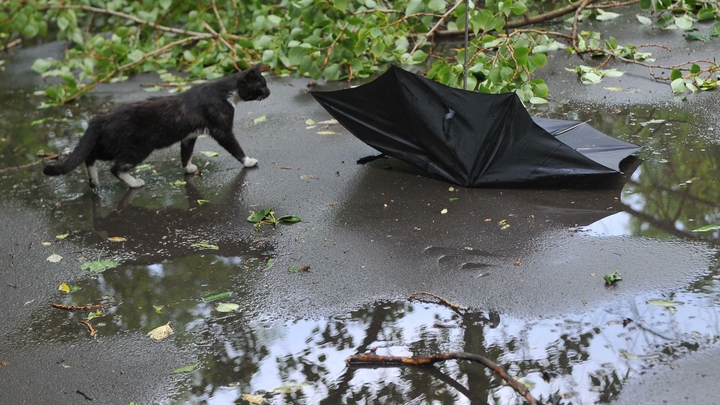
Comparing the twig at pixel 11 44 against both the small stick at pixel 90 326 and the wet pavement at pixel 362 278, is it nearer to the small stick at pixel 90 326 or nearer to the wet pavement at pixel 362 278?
the wet pavement at pixel 362 278

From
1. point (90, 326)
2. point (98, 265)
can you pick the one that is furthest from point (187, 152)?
point (90, 326)

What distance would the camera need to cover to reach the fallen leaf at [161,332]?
3863 millimetres

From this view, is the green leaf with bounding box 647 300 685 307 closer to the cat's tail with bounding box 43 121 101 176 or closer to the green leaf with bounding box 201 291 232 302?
the green leaf with bounding box 201 291 232 302

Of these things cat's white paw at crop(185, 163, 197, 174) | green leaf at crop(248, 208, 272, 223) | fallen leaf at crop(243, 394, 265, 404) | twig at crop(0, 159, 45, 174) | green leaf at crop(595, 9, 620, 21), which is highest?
fallen leaf at crop(243, 394, 265, 404)

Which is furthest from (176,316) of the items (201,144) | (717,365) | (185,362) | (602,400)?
(201,144)

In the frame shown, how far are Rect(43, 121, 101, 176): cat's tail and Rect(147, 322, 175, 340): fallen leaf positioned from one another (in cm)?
243

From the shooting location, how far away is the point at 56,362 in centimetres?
370

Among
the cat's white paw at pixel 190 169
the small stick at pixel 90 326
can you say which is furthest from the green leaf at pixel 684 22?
the small stick at pixel 90 326

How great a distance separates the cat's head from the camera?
6.29m

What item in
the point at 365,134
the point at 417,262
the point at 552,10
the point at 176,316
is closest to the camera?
the point at 176,316

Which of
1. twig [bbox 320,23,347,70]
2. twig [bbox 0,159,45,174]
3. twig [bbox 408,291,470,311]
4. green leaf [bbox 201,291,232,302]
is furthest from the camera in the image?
twig [bbox 320,23,347,70]

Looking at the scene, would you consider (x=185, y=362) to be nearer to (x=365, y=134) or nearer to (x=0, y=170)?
(x=365, y=134)

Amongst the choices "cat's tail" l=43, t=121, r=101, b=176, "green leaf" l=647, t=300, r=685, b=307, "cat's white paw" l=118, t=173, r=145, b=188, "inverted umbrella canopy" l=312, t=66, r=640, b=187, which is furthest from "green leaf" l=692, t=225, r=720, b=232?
"cat's tail" l=43, t=121, r=101, b=176

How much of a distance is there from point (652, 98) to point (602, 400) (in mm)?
4616
